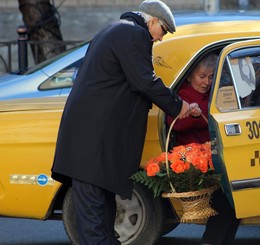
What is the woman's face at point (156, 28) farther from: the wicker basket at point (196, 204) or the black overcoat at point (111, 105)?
the wicker basket at point (196, 204)

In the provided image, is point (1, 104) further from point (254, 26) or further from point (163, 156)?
point (254, 26)

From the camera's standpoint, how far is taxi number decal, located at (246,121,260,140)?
5684 mm

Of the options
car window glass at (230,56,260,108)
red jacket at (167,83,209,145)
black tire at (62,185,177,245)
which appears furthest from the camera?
black tire at (62,185,177,245)

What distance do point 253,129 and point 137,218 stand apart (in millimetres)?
1125

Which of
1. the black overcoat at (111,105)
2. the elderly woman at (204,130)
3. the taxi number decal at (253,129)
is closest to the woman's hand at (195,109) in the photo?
the elderly woman at (204,130)

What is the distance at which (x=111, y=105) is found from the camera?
5.52m

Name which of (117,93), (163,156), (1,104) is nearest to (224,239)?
(163,156)

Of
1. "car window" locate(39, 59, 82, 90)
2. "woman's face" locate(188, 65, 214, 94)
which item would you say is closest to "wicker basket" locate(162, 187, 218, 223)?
"woman's face" locate(188, 65, 214, 94)

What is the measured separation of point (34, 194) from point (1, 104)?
0.78 m

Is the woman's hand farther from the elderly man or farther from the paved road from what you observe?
the paved road

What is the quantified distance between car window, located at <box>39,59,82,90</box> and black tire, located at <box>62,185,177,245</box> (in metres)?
1.61

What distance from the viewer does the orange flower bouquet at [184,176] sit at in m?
5.62

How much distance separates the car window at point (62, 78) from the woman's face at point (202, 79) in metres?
1.67

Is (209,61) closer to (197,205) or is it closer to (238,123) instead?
(238,123)
